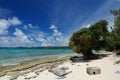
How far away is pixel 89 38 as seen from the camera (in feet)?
67.1

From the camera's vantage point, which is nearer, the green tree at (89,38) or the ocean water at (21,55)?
the green tree at (89,38)

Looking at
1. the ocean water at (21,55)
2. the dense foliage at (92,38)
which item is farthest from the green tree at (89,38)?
the ocean water at (21,55)

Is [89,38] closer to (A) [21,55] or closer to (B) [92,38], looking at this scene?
(B) [92,38]

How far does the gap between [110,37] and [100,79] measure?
13734 mm

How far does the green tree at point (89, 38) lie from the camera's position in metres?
20.8

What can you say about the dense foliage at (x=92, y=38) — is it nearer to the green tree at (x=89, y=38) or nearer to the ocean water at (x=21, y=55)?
the green tree at (x=89, y=38)

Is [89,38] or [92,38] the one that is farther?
[92,38]

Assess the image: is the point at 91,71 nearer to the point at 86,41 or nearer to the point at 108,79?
the point at 108,79

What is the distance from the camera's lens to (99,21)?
72.6ft

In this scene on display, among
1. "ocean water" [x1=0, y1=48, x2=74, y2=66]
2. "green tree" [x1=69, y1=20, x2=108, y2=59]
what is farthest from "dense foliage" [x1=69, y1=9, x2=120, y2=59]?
"ocean water" [x1=0, y1=48, x2=74, y2=66]

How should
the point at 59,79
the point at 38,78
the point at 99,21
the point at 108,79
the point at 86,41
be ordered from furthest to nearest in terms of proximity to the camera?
1. the point at 99,21
2. the point at 86,41
3. the point at 38,78
4. the point at 59,79
5. the point at 108,79

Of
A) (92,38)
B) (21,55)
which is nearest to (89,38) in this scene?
(92,38)

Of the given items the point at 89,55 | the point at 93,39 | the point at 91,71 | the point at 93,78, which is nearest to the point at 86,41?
the point at 93,39

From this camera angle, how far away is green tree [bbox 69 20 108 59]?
2083cm
